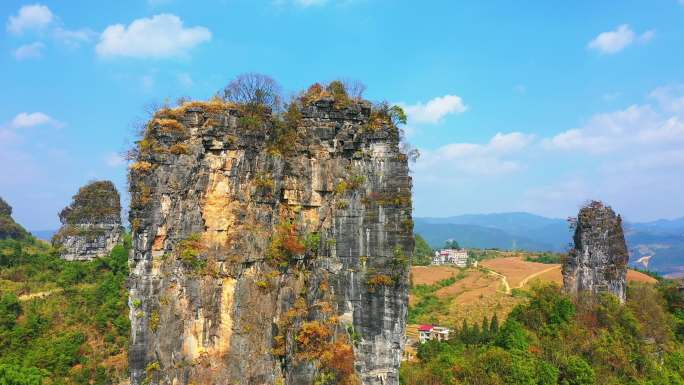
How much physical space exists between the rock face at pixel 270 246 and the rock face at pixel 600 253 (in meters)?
24.8

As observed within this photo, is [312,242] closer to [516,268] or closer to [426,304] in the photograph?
[426,304]

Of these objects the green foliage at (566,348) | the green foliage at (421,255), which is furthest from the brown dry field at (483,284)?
the green foliage at (566,348)

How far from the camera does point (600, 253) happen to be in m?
37.3

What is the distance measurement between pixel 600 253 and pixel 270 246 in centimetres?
3129

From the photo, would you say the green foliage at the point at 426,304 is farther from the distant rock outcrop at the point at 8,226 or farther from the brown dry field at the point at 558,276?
the distant rock outcrop at the point at 8,226

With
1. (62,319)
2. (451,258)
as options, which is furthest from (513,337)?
(451,258)

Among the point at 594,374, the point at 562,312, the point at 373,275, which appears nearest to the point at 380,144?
the point at 373,275

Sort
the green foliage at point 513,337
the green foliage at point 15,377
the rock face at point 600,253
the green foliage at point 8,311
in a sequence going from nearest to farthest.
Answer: the green foliage at point 15,377, the green foliage at point 513,337, the rock face at point 600,253, the green foliage at point 8,311

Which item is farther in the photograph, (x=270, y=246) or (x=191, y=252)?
(x=270, y=246)

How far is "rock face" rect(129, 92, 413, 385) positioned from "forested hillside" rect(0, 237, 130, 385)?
14945 mm

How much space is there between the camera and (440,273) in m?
90.9

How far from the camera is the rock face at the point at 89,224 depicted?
51344mm

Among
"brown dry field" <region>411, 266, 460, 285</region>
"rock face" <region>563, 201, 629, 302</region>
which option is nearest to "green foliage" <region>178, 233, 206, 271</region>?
"rock face" <region>563, 201, 629, 302</region>

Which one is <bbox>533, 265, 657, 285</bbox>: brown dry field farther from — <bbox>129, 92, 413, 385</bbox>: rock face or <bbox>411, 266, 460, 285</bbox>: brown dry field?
<bbox>129, 92, 413, 385</bbox>: rock face
